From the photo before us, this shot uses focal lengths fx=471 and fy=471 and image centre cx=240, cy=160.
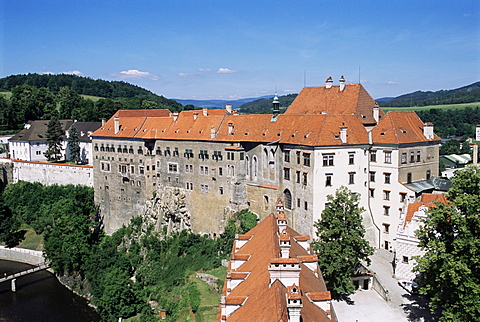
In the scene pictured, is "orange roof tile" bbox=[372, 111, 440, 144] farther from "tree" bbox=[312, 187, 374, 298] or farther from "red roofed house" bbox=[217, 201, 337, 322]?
"red roofed house" bbox=[217, 201, 337, 322]

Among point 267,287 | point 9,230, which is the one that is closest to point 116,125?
point 9,230

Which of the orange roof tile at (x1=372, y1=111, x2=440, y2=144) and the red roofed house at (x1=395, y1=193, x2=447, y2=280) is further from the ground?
the orange roof tile at (x1=372, y1=111, x2=440, y2=144)

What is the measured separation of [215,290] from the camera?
1880 inches

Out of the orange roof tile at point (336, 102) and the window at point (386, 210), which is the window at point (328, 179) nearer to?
the window at point (386, 210)

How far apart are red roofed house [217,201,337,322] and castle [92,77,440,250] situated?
16797 millimetres

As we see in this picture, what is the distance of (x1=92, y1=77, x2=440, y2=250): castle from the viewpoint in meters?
48.1

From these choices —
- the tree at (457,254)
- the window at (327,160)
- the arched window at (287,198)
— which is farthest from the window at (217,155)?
the tree at (457,254)

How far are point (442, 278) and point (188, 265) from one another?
31616mm

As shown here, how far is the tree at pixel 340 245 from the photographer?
38594 millimetres

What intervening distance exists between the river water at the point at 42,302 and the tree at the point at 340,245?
30553 mm

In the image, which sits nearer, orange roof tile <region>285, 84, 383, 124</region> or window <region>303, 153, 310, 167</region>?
window <region>303, 153, 310, 167</region>

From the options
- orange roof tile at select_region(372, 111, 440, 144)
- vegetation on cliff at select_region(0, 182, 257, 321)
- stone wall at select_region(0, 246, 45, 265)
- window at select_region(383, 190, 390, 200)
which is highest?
orange roof tile at select_region(372, 111, 440, 144)

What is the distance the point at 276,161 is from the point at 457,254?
79.1 ft

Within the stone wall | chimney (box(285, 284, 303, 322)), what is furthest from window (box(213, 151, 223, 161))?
chimney (box(285, 284, 303, 322))
